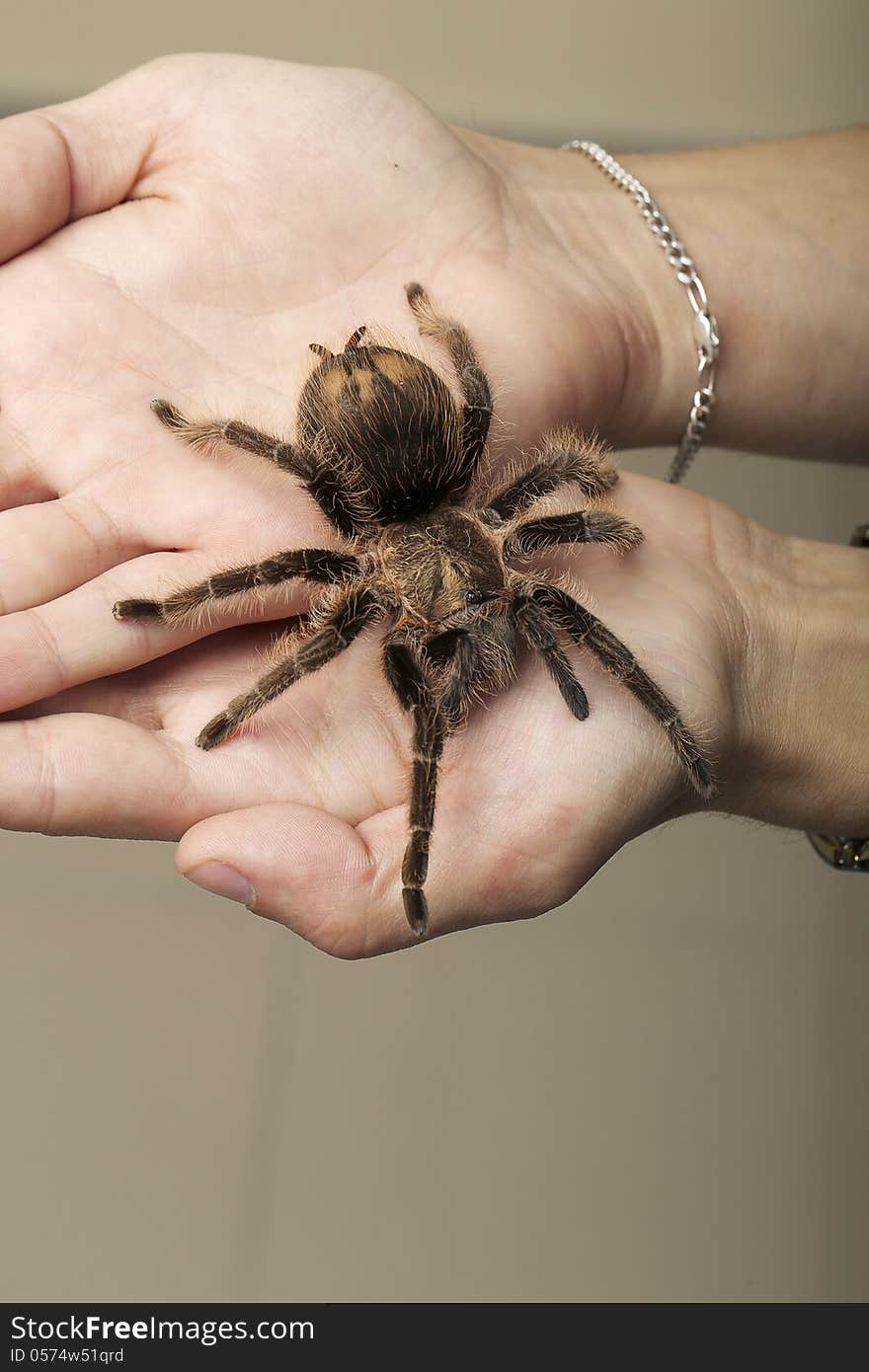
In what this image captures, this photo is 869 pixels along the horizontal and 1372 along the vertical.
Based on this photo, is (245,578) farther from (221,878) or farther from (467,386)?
(467,386)

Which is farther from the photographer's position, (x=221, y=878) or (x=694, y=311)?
(x=694, y=311)

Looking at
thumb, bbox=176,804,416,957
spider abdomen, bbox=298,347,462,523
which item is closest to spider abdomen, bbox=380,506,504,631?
spider abdomen, bbox=298,347,462,523

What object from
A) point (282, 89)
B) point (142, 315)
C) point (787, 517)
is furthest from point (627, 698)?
point (787, 517)

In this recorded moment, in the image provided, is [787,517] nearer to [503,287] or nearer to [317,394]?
[503,287]

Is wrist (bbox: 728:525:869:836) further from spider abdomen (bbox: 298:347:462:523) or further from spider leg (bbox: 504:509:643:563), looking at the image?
spider abdomen (bbox: 298:347:462:523)

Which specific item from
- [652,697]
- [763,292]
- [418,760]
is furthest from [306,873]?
[763,292]

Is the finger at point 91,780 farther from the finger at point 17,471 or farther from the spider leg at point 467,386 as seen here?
the spider leg at point 467,386

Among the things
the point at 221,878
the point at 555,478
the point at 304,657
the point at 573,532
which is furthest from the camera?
the point at 555,478
